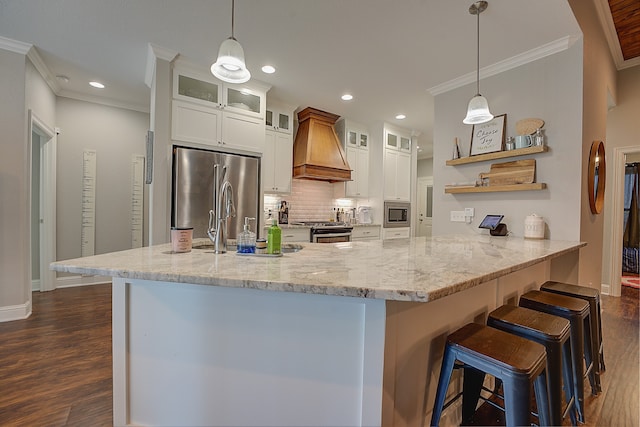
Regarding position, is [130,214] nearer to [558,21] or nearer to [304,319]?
[304,319]

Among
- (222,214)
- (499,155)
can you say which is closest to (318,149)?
Answer: (499,155)

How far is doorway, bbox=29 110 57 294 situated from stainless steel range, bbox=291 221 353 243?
10.9 ft

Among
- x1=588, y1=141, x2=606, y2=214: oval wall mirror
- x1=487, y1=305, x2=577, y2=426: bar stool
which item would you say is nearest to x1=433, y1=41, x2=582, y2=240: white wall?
x1=588, y1=141, x2=606, y2=214: oval wall mirror

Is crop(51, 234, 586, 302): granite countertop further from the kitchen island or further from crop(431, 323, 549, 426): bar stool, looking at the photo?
crop(431, 323, 549, 426): bar stool

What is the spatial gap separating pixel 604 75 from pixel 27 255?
20.5 ft

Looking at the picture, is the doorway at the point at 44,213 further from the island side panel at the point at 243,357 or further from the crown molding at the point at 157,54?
the island side panel at the point at 243,357

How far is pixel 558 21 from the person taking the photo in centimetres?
228

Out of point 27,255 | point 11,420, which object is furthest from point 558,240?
point 27,255

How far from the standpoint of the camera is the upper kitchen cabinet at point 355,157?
4887 millimetres

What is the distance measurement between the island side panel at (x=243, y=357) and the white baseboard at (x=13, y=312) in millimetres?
2525

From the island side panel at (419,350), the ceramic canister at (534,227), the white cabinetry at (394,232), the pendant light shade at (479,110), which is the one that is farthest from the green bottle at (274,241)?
the white cabinetry at (394,232)

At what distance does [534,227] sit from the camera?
2.50 meters

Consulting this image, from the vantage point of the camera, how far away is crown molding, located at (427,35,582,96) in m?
2.51

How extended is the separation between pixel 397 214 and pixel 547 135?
276 cm
